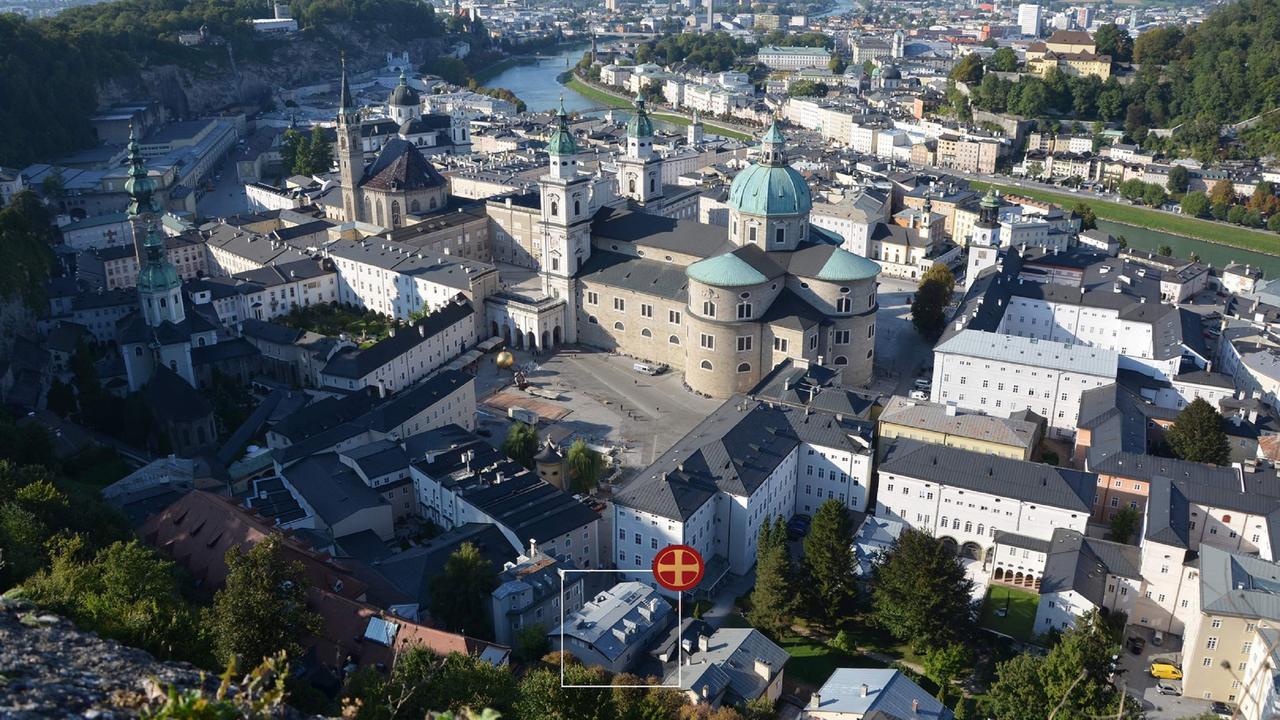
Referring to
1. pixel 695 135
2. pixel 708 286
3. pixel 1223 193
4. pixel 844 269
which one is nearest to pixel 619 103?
pixel 695 135

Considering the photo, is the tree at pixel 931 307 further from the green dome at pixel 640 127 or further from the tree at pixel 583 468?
the tree at pixel 583 468

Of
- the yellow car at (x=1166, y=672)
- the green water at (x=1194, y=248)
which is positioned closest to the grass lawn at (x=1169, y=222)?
the green water at (x=1194, y=248)

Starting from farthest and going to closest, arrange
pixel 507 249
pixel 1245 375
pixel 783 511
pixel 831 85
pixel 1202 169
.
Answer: pixel 831 85, pixel 1202 169, pixel 507 249, pixel 1245 375, pixel 783 511

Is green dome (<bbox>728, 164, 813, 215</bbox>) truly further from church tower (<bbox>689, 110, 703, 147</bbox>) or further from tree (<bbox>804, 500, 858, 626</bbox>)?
church tower (<bbox>689, 110, 703, 147</bbox>)

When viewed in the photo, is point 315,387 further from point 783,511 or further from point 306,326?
point 783,511

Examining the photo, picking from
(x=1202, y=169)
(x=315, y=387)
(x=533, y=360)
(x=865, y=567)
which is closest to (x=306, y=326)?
(x=315, y=387)
